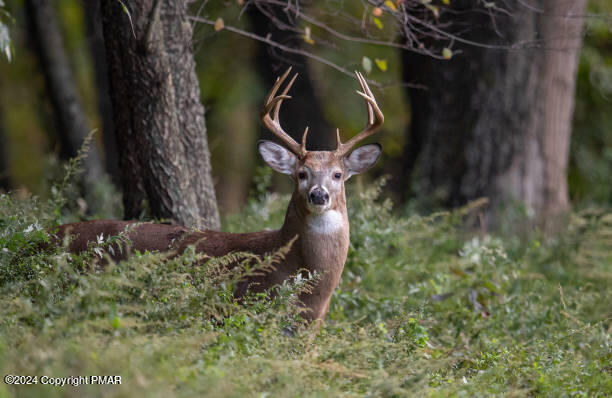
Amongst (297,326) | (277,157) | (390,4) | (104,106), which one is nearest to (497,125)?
(390,4)

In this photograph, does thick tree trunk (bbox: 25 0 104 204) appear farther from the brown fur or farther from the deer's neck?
the deer's neck

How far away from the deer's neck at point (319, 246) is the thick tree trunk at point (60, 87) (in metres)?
4.93

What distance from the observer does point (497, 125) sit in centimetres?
916

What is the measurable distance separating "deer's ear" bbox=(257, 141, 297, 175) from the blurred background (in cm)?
99

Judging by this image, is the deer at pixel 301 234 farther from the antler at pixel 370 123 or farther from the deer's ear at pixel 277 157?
the deer's ear at pixel 277 157

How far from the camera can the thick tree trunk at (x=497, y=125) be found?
9117 millimetres

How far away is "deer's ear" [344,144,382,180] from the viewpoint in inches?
229

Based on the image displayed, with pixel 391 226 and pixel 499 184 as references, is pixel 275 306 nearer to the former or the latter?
pixel 391 226

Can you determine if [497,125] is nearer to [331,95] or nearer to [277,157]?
[277,157]

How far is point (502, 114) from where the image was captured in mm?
9156

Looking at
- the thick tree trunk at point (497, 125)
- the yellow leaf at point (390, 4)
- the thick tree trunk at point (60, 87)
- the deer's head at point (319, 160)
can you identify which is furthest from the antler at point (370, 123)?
the thick tree trunk at point (60, 87)

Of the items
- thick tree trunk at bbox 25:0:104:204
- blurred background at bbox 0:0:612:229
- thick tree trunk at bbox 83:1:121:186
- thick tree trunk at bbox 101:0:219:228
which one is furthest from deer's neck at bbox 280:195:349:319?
thick tree trunk at bbox 83:1:121:186

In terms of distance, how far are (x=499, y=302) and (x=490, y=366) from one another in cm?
157

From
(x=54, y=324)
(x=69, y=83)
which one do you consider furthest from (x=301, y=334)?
(x=69, y=83)
